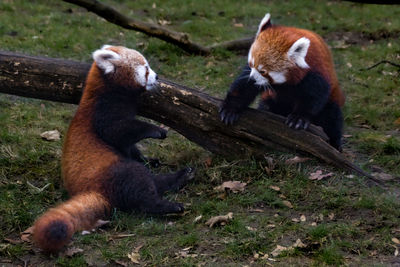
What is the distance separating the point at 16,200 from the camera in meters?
4.30

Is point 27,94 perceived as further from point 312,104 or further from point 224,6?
point 224,6

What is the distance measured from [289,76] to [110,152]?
63.6 inches

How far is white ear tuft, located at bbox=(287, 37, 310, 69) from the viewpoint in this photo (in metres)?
4.30

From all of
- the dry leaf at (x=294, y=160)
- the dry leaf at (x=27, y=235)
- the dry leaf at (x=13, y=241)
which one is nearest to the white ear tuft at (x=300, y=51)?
the dry leaf at (x=294, y=160)

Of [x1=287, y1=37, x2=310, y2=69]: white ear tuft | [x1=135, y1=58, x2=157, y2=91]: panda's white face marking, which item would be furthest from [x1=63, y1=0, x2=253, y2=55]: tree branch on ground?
[x1=287, y1=37, x2=310, y2=69]: white ear tuft

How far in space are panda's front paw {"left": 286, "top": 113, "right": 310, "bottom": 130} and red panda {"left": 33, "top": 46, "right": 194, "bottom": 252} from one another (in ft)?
3.21

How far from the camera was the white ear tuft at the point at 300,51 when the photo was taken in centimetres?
430

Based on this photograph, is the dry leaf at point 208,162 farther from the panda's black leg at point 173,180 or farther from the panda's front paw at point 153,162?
the panda's front paw at point 153,162

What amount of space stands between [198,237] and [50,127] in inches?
101

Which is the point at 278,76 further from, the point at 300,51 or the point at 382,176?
the point at 382,176

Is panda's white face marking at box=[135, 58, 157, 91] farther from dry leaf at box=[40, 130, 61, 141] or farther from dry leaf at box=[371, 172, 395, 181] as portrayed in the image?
dry leaf at box=[371, 172, 395, 181]

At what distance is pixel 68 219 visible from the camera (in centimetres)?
360

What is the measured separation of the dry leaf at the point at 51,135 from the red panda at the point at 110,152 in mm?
1126

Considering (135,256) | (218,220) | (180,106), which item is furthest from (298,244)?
(180,106)
